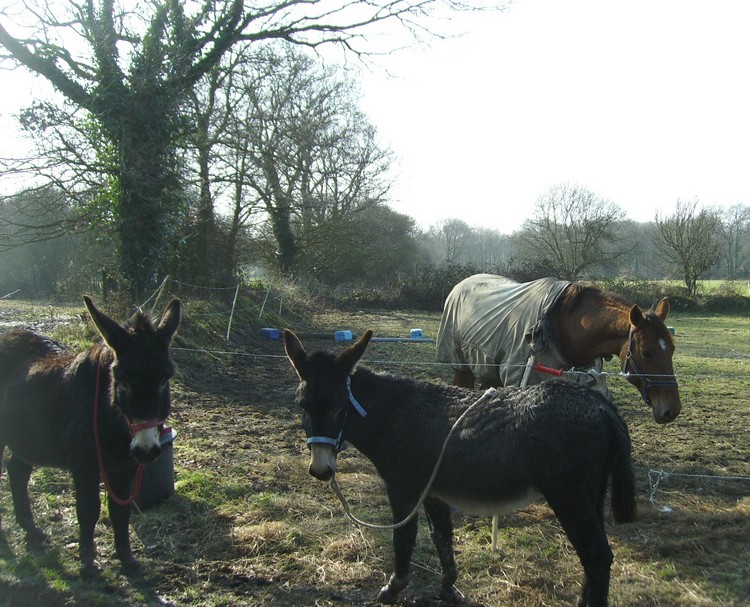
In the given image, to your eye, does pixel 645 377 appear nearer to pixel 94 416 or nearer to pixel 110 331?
pixel 110 331

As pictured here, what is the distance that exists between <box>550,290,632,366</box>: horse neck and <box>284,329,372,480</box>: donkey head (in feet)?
7.57

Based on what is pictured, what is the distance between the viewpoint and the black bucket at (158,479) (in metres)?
4.76

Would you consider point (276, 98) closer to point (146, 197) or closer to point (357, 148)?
point (357, 148)

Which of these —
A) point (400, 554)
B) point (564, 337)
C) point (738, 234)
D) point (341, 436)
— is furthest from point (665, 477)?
point (738, 234)

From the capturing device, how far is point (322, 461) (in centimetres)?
325

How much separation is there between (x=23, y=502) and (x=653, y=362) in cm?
496

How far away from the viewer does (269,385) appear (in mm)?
9945

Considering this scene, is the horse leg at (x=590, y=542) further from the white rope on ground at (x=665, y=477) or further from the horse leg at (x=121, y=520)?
the horse leg at (x=121, y=520)

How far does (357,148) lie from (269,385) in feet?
63.6

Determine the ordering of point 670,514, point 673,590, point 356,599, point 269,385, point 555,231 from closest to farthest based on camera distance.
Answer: point 673,590, point 356,599, point 670,514, point 269,385, point 555,231

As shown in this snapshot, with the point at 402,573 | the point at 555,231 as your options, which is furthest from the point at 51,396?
the point at 555,231

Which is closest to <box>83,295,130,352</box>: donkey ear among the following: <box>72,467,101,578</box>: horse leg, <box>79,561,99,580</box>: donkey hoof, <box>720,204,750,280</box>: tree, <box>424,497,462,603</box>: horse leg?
<box>72,467,101,578</box>: horse leg

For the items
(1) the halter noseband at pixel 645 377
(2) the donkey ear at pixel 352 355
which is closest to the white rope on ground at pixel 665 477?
(1) the halter noseband at pixel 645 377

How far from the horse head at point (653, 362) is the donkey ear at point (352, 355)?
89.0 inches
